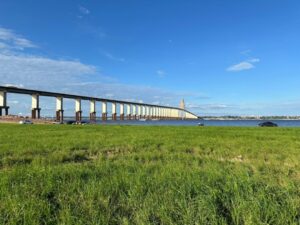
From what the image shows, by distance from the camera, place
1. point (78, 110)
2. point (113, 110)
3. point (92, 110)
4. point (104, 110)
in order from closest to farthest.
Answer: point (78, 110) → point (92, 110) → point (104, 110) → point (113, 110)

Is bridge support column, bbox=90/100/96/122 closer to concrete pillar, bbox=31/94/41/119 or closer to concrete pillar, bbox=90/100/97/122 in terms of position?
concrete pillar, bbox=90/100/97/122

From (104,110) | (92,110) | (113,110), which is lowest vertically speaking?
(92,110)

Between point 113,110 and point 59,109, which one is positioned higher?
point 113,110

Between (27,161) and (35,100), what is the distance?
95665 millimetres

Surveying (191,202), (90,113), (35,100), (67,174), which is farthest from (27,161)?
(90,113)

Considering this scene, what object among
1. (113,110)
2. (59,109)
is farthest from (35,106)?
(113,110)

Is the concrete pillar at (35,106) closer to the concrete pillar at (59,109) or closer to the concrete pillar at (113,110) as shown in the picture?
the concrete pillar at (59,109)

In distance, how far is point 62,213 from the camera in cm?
539

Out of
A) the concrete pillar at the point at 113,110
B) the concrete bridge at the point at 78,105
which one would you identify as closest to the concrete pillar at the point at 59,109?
the concrete bridge at the point at 78,105

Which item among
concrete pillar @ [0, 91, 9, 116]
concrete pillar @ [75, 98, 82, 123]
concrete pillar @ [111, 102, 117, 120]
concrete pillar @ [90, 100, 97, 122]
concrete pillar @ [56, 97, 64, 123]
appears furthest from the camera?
concrete pillar @ [111, 102, 117, 120]

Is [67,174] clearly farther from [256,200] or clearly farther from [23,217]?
[256,200]

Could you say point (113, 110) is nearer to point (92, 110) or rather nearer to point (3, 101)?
point (92, 110)

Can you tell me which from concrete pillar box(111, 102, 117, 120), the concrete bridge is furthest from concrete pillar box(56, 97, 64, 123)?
concrete pillar box(111, 102, 117, 120)

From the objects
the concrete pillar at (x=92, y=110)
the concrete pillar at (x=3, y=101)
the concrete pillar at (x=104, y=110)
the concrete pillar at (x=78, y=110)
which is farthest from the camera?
the concrete pillar at (x=104, y=110)
